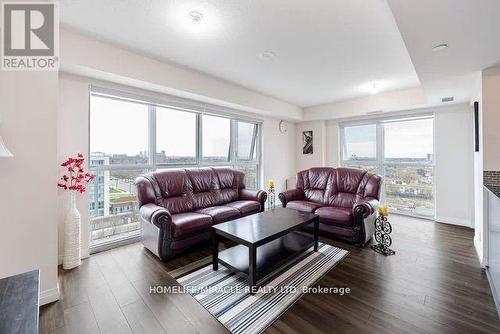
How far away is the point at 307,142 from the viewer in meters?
6.10

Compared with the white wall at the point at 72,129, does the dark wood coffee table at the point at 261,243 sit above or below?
below

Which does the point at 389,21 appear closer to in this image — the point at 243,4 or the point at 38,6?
the point at 243,4

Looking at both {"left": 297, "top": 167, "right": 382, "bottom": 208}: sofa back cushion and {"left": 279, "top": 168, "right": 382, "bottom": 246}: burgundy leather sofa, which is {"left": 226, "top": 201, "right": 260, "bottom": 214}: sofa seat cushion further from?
{"left": 297, "top": 167, "right": 382, "bottom": 208}: sofa back cushion

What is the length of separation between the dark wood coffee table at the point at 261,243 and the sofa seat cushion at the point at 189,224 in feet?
1.34

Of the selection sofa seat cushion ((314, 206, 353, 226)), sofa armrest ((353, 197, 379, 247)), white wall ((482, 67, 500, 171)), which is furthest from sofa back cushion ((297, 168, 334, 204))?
white wall ((482, 67, 500, 171))

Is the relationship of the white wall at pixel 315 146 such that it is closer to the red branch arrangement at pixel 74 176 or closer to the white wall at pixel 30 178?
the red branch arrangement at pixel 74 176

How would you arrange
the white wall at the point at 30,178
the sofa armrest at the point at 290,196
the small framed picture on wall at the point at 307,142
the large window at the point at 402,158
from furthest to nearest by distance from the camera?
the small framed picture on wall at the point at 307,142 < the large window at the point at 402,158 < the sofa armrest at the point at 290,196 < the white wall at the point at 30,178

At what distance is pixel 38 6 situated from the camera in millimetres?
1957

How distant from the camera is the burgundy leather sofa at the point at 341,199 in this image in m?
3.14

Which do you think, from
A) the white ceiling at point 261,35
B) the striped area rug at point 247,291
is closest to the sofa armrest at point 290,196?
the striped area rug at point 247,291

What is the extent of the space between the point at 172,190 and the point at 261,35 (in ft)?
7.91

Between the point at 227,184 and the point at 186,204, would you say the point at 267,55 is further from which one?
the point at 186,204

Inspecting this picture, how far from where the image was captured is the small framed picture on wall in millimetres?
6027

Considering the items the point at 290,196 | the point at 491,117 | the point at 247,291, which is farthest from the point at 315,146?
the point at 247,291
